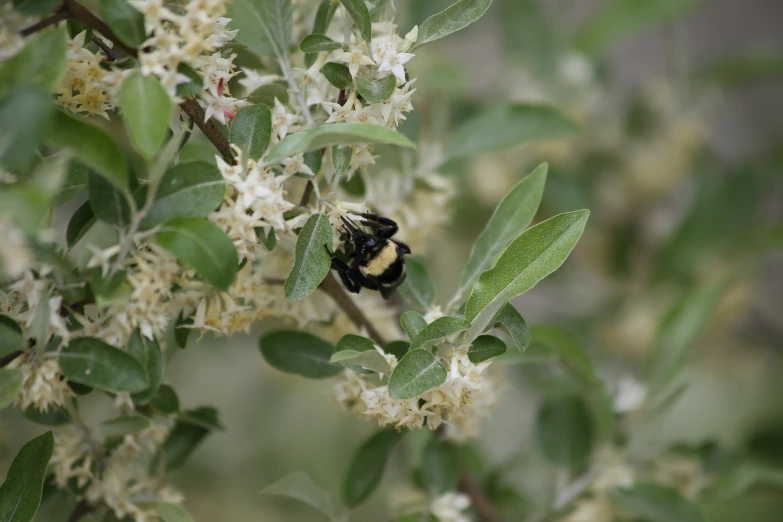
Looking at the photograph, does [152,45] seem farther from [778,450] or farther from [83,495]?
[778,450]

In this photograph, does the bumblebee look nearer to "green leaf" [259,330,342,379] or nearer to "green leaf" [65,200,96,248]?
"green leaf" [259,330,342,379]

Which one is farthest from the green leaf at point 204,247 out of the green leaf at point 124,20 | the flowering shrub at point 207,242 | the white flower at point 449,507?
the white flower at point 449,507

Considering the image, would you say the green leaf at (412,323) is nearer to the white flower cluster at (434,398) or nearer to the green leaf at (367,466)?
the white flower cluster at (434,398)

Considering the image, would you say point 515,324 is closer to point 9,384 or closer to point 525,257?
point 525,257

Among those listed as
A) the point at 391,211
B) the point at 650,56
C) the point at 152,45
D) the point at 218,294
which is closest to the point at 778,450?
the point at 391,211

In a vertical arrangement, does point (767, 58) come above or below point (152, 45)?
above
